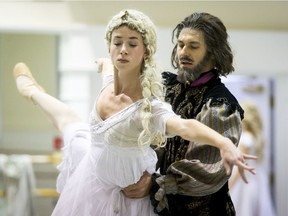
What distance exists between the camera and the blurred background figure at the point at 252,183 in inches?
172

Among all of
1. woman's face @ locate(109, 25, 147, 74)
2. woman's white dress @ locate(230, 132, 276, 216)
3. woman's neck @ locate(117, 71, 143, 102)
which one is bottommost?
woman's white dress @ locate(230, 132, 276, 216)

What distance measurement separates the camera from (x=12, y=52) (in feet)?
17.7

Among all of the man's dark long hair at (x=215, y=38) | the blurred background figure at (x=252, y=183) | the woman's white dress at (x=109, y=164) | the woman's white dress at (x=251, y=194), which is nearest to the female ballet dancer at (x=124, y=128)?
the woman's white dress at (x=109, y=164)

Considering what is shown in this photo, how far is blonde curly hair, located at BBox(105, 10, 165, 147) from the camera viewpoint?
6.44 feet

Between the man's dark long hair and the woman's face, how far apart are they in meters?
0.31

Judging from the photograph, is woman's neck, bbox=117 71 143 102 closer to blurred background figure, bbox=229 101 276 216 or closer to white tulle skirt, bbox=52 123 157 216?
white tulle skirt, bbox=52 123 157 216

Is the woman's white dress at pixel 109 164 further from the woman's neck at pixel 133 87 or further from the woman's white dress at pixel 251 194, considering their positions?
the woman's white dress at pixel 251 194

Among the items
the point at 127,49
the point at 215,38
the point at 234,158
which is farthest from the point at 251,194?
the point at 234,158

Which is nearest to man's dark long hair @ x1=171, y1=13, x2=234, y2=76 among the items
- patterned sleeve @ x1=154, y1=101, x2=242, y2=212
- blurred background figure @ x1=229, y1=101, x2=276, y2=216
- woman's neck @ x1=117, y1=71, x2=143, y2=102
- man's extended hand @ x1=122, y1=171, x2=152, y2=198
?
patterned sleeve @ x1=154, y1=101, x2=242, y2=212

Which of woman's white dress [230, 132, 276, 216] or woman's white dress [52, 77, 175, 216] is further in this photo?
woman's white dress [230, 132, 276, 216]

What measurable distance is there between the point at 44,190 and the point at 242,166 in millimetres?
3491

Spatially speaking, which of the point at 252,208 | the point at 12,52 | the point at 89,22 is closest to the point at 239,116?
the point at 89,22

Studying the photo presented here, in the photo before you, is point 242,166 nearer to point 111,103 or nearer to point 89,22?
point 111,103

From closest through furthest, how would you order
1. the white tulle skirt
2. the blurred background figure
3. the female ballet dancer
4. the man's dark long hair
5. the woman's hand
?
1. the woman's hand
2. the female ballet dancer
3. the white tulle skirt
4. the man's dark long hair
5. the blurred background figure
